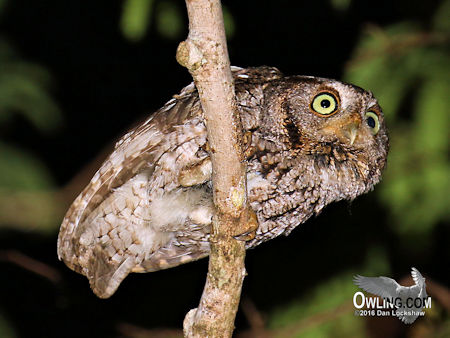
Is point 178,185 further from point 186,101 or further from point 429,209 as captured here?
point 429,209

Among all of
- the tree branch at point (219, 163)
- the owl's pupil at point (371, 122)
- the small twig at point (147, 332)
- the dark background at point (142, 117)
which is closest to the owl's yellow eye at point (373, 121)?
the owl's pupil at point (371, 122)

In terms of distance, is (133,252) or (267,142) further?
(133,252)

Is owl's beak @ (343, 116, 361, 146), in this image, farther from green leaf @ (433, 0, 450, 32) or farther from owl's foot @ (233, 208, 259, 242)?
green leaf @ (433, 0, 450, 32)

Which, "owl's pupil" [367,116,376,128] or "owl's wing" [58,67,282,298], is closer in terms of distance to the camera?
"owl's wing" [58,67,282,298]

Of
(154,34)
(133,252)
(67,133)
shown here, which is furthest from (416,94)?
(67,133)

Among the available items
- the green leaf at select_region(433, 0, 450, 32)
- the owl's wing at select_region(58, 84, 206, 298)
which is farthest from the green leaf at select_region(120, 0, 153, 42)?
the green leaf at select_region(433, 0, 450, 32)

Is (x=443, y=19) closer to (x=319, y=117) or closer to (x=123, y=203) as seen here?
(x=319, y=117)

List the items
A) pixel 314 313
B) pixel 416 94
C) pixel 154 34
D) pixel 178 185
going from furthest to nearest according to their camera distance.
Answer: pixel 154 34 < pixel 314 313 < pixel 416 94 < pixel 178 185
